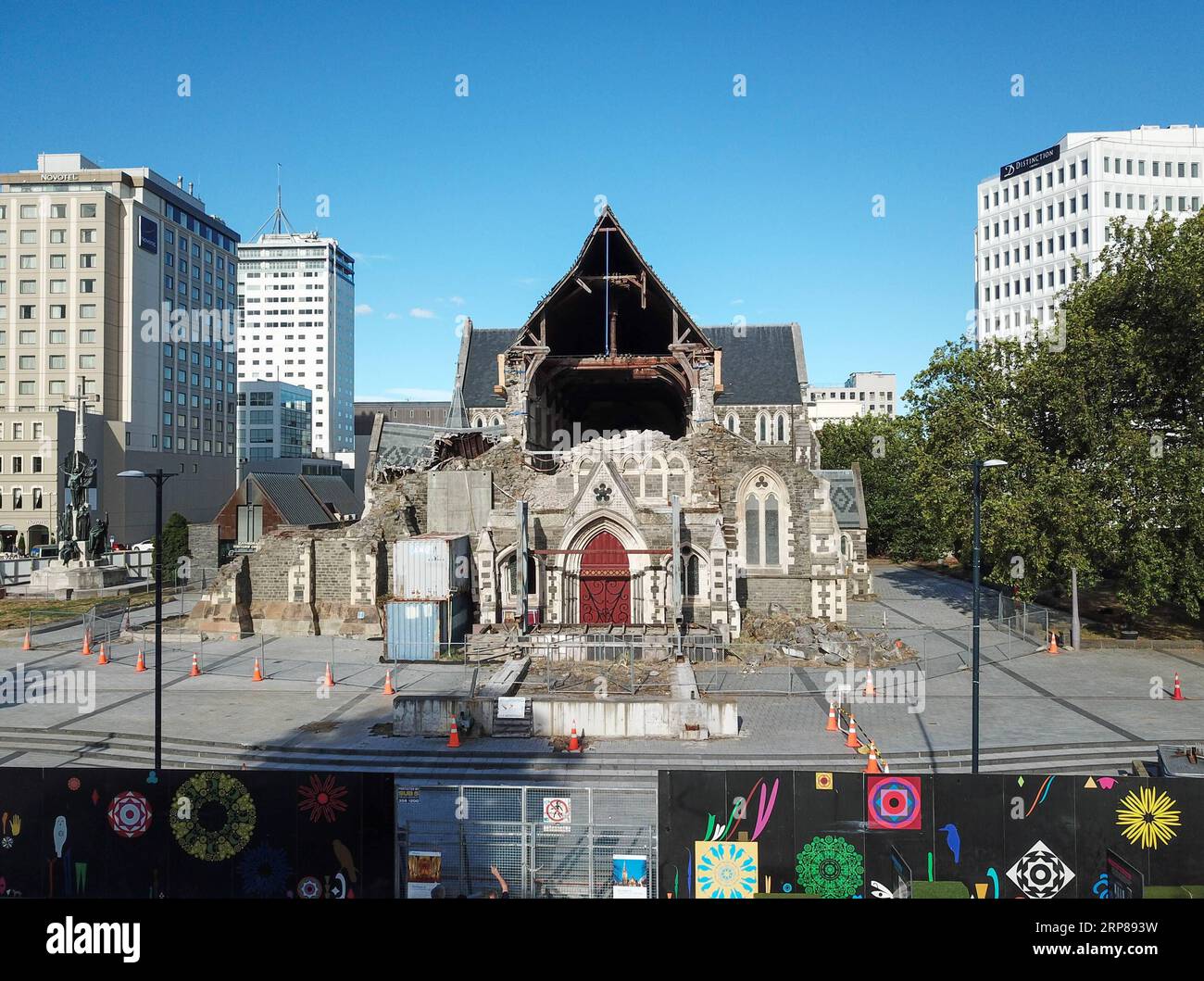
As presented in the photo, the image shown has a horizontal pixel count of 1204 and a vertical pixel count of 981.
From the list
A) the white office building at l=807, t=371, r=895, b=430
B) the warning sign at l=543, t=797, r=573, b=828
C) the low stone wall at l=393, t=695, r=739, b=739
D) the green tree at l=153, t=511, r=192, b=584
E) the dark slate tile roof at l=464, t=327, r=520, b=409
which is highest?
the white office building at l=807, t=371, r=895, b=430

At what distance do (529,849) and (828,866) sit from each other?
404 centimetres

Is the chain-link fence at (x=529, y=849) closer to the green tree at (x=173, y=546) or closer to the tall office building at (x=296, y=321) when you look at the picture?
the green tree at (x=173, y=546)

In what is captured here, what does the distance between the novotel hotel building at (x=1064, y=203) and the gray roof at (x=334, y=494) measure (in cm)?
6516

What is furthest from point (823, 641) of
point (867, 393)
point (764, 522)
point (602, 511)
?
point (867, 393)

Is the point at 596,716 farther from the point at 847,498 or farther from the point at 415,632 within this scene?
the point at 847,498

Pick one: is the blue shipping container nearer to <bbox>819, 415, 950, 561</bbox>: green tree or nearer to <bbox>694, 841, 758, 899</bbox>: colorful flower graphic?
<bbox>694, 841, 758, 899</bbox>: colorful flower graphic

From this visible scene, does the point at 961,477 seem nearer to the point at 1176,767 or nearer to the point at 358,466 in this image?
the point at 1176,767

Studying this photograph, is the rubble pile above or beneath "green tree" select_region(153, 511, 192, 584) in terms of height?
beneath

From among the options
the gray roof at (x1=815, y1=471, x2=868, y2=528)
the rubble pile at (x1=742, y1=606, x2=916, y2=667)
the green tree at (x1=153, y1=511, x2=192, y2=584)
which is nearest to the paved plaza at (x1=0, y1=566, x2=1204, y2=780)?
the rubble pile at (x1=742, y1=606, x2=916, y2=667)

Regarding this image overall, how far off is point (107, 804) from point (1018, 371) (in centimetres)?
3116

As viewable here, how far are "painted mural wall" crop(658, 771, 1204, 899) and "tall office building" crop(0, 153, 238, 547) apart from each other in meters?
63.2

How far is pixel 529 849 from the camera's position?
1112 centimetres

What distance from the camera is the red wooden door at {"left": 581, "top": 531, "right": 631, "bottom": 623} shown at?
3022cm
